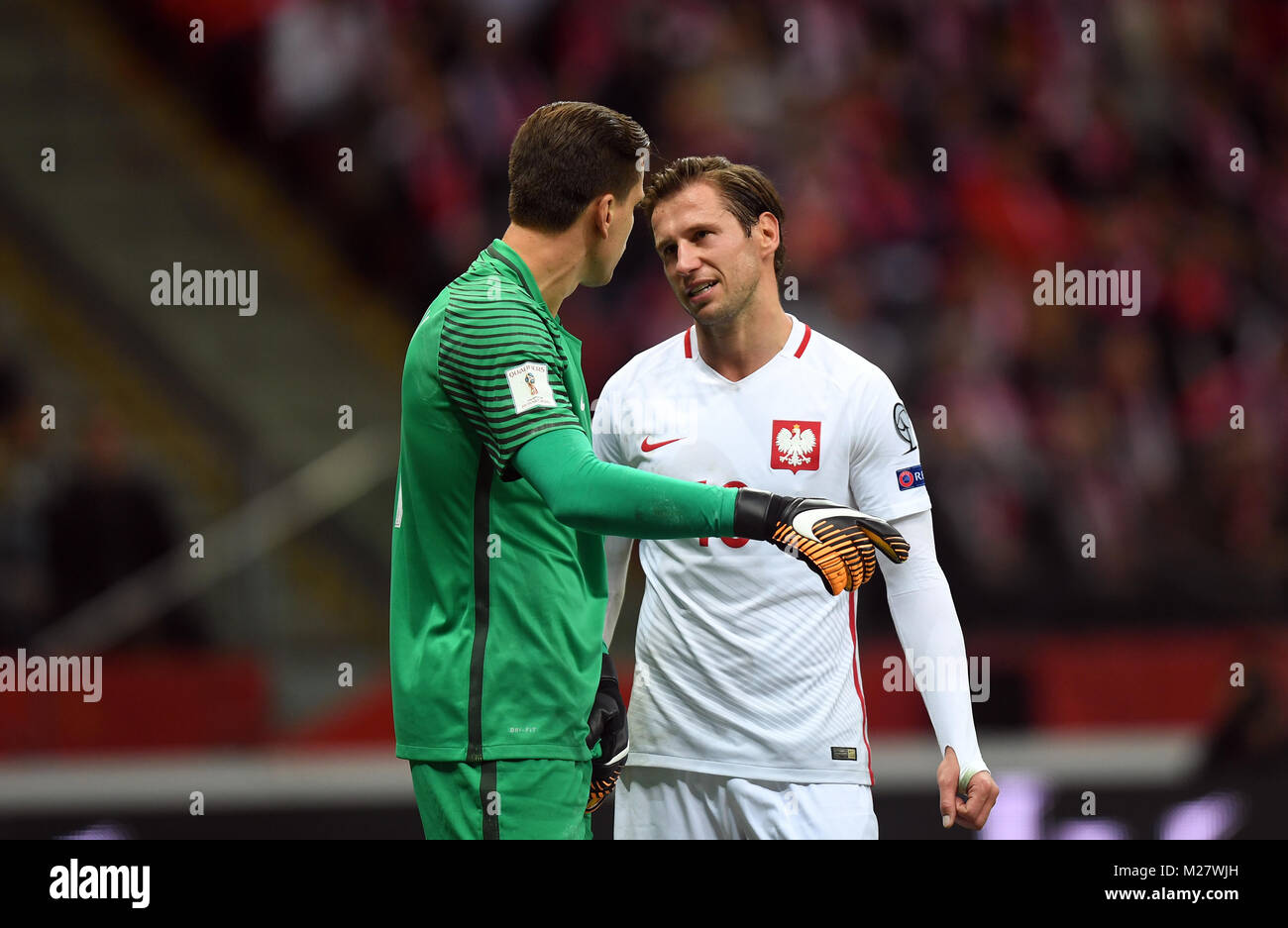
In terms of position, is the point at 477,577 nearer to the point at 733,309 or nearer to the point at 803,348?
the point at 733,309

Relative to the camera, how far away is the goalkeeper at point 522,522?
289cm

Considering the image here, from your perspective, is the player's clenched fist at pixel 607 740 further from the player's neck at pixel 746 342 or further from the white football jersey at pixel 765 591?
the player's neck at pixel 746 342

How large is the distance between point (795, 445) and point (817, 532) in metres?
0.88

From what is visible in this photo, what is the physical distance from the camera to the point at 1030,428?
847cm

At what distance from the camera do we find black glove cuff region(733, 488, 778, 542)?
113 inches

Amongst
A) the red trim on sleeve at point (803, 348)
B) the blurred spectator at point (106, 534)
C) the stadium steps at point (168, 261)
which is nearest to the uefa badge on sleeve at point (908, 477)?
the red trim on sleeve at point (803, 348)

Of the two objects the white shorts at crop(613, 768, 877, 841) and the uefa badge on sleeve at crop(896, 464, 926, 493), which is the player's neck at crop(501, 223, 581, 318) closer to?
the uefa badge on sleeve at crop(896, 464, 926, 493)

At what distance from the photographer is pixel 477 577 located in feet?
10.1

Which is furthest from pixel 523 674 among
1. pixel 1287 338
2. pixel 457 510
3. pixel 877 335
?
pixel 1287 338

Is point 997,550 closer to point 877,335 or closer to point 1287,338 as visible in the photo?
point 877,335

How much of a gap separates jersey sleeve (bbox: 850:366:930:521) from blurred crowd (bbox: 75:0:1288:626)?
12.0 feet

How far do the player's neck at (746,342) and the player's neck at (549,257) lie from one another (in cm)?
67
